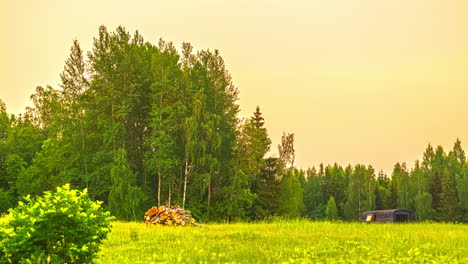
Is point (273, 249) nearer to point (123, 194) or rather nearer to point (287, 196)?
point (123, 194)

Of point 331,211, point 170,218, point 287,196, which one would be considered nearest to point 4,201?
point 170,218

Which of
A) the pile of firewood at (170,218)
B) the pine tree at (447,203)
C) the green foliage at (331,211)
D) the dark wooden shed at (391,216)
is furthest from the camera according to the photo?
the green foliage at (331,211)

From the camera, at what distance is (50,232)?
30.0ft

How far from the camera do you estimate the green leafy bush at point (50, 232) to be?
29.5 feet

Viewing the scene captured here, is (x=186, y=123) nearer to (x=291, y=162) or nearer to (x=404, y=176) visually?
(x=291, y=162)

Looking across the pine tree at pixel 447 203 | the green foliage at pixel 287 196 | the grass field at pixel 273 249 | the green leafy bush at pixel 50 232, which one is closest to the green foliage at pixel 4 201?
the green foliage at pixel 287 196

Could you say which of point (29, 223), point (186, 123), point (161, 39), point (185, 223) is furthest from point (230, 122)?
point (29, 223)

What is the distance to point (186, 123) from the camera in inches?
1519

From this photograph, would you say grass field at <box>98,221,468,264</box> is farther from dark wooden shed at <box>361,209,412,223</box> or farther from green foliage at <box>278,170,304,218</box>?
green foliage at <box>278,170,304,218</box>

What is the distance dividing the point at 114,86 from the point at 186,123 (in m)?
8.42

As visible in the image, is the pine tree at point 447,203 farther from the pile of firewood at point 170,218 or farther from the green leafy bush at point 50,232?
the green leafy bush at point 50,232

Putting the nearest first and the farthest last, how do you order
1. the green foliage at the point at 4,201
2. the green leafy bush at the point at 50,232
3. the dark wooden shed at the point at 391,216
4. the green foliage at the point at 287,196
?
the green leafy bush at the point at 50,232 < the dark wooden shed at the point at 391,216 < the green foliage at the point at 4,201 < the green foliage at the point at 287,196

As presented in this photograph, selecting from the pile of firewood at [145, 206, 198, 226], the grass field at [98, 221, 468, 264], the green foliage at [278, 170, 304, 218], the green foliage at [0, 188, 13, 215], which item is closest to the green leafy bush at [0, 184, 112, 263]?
the grass field at [98, 221, 468, 264]

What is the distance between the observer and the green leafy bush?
8984 millimetres
